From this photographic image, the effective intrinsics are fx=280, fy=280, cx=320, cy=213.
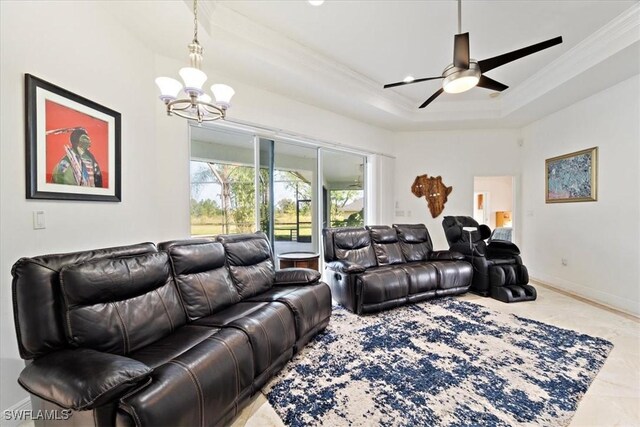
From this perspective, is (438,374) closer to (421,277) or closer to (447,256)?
(421,277)

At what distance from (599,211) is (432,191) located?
252 centimetres

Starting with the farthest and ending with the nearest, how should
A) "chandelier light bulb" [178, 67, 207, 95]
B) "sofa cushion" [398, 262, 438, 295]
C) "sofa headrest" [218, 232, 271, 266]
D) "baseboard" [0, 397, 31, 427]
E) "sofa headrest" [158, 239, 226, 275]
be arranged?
1. "sofa cushion" [398, 262, 438, 295]
2. "sofa headrest" [218, 232, 271, 266]
3. "sofa headrest" [158, 239, 226, 275]
4. "chandelier light bulb" [178, 67, 207, 95]
5. "baseboard" [0, 397, 31, 427]

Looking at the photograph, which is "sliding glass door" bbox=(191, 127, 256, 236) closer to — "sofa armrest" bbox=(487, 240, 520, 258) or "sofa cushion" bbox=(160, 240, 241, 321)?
"sofa cushion" bbox=(160, 240, 241, 321)

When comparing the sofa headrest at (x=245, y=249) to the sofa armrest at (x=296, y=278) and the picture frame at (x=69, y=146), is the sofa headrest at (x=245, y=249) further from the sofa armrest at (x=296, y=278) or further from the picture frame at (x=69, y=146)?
the picture frame at (x=69, y=146)

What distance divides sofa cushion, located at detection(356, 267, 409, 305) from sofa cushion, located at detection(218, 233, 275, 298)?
1119 mm

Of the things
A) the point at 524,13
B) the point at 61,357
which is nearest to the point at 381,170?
the point at 524,13

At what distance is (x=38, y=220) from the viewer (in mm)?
1837

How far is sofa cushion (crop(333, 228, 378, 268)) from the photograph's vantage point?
3.82 meters

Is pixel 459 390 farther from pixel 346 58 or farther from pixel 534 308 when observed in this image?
pixel 346 58

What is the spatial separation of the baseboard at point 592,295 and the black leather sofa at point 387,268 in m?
1.69

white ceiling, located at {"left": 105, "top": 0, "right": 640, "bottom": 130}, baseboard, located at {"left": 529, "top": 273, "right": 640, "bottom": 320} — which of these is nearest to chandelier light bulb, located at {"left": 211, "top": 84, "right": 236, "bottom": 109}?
white ceiling, located at {"left": 105, "top": 0, "right": 640, "bottom": 130}

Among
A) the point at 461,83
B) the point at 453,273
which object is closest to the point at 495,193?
the point at 453,273

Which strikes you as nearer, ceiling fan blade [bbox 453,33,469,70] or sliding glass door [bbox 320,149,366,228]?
ceiling fan blade [bbox 453,33,469,70]

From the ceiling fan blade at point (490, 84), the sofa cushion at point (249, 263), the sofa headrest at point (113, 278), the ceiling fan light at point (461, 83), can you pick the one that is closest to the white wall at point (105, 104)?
the sofa headrest at point (113, 278)
